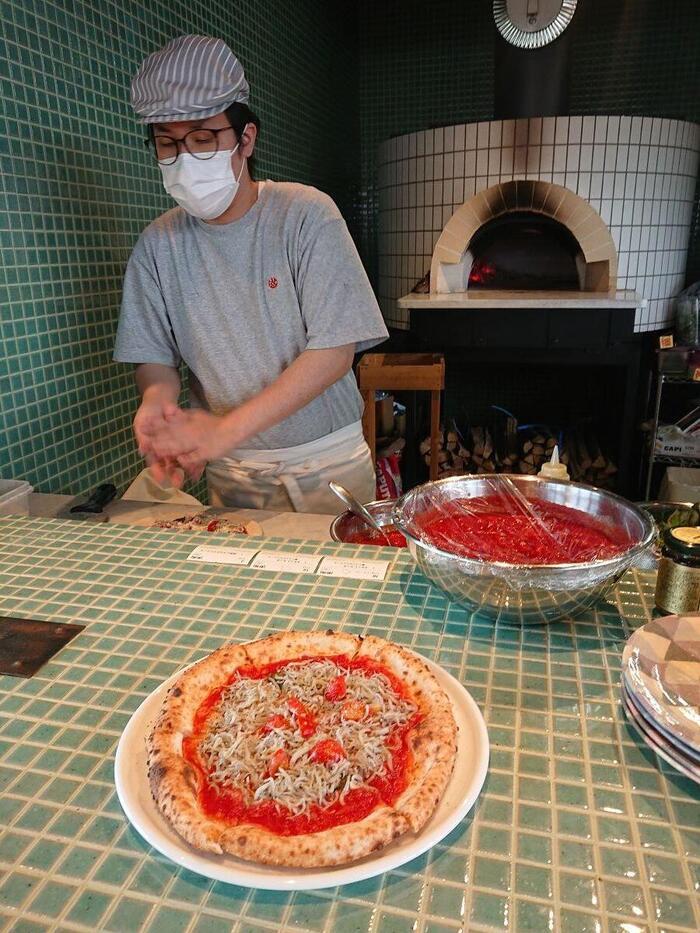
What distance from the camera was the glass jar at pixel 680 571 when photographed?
1036 millimetres

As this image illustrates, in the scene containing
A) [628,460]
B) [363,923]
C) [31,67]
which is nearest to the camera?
Answer: [363,923]

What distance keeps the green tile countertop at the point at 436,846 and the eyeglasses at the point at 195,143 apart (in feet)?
3.78

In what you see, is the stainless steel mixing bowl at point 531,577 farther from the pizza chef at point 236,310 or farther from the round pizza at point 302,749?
the pizza chef at point 236,310

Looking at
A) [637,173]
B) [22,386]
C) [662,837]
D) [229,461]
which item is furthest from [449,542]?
[637,173]

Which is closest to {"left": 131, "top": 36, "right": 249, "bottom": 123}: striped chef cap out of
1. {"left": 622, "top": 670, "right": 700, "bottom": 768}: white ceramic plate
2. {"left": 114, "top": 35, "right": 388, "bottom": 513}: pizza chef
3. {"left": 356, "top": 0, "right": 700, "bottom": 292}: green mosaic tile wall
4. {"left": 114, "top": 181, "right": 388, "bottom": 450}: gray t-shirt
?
{"left": 114, "top": 35, "right": 388, "bottom": 513}: pizza chef

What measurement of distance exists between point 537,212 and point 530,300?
0.95m

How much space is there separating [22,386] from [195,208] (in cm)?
77

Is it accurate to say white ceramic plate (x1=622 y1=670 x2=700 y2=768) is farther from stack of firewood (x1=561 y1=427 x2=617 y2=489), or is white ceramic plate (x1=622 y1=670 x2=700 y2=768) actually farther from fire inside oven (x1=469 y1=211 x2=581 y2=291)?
fire inside oven (x1=469 y1=211 x2=581 y2=291)

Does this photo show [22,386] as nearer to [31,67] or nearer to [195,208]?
[195,208]

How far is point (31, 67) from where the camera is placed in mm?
1994

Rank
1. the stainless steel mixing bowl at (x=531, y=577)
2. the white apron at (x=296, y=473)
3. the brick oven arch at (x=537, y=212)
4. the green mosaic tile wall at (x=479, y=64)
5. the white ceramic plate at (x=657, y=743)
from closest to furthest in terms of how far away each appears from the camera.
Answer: the white ceramic plate at (x=657, y=743), the stainless steel mixing bowl at (x=531, y=577), the white apron at (x=296, y=473), the brick oven arch at (x=537, y=212), the green mosaic tile wall at (x=479, y=64)

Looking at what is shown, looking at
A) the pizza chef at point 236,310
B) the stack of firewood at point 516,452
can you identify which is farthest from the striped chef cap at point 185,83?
the stack of firewood at point 516,452

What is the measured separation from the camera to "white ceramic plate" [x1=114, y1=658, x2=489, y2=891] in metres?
0.65

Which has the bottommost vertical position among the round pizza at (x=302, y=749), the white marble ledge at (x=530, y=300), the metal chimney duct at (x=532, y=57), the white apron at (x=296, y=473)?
the white apron at (x=296, y=473)
